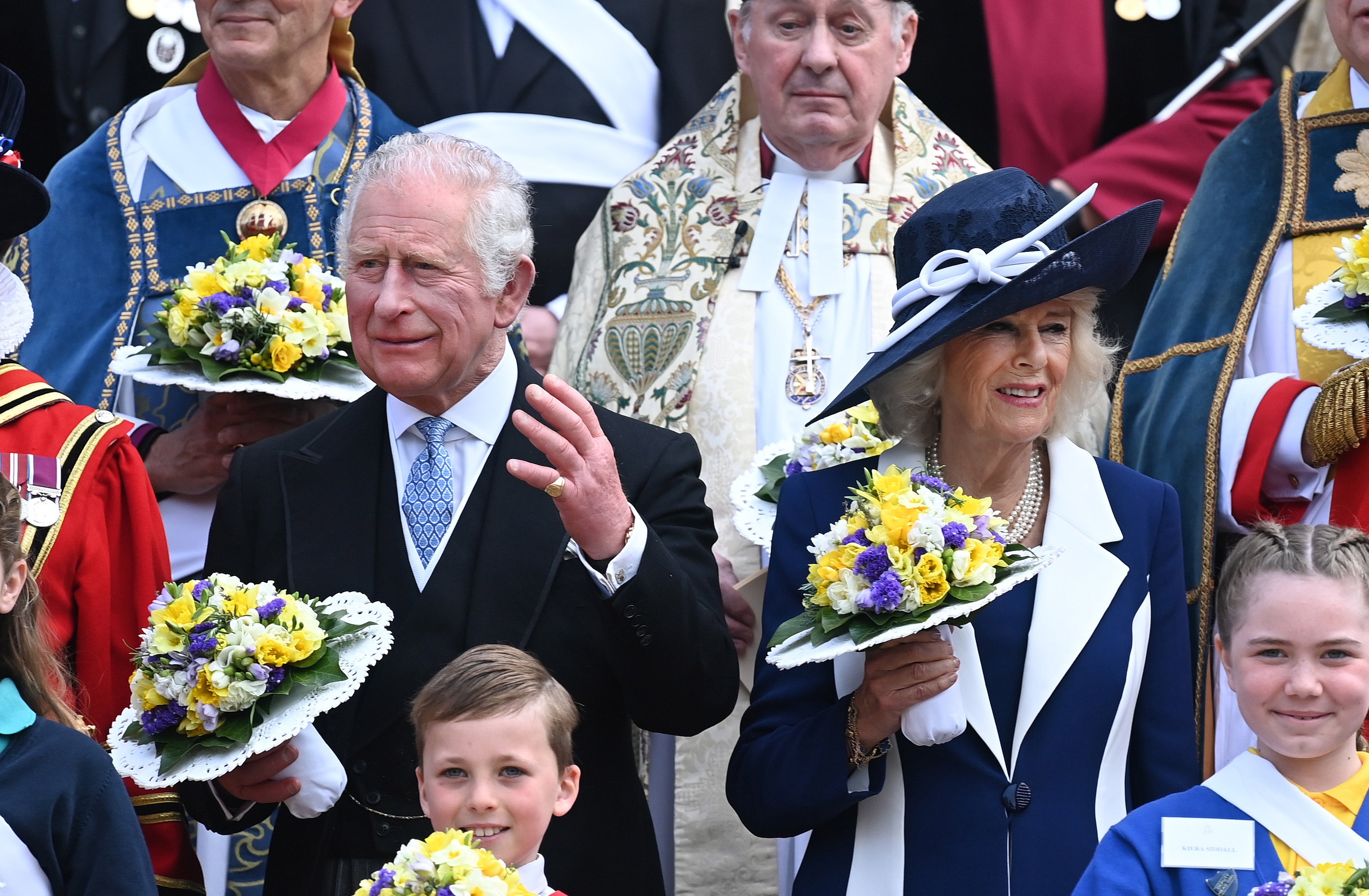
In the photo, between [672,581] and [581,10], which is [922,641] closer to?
[672,581]

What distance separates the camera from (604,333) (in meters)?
5.11

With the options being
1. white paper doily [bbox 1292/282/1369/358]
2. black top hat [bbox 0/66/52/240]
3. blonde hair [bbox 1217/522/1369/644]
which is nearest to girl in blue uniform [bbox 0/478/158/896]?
black top hat [bbox 0/66/52/240]

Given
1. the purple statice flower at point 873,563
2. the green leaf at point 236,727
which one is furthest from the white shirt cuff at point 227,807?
the purple statice flower at point 873,563

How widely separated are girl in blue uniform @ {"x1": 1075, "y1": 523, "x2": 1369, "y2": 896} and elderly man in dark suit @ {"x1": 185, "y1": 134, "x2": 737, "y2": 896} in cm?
84

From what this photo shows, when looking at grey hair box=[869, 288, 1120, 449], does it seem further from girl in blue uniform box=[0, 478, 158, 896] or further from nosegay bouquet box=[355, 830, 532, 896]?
girl in blue uniform box=[0, 478, 158, 896]

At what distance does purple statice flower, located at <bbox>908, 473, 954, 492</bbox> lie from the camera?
10.7 ft

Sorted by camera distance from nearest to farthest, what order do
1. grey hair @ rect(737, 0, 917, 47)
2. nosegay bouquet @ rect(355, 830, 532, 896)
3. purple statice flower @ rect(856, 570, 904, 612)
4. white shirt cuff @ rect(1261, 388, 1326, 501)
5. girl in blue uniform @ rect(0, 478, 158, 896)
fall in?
nosegay bouquet @ rect(355, 830, 532, 896) → girl in blue uniform @ rect(0, 478, 158, 896) → purple statice flower @ rect(856, 570, 904, 612) → white shirt cuff @ rect(1261, 388, 1326, 501) → grey hair @ rect(737, 0, 917, 47)

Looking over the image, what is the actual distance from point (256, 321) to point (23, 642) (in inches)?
47.2

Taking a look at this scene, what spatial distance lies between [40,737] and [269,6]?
99.3 inches

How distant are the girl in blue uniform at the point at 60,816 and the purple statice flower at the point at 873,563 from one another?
1.21 meters

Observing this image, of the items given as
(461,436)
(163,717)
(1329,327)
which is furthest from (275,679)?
(1329,327)

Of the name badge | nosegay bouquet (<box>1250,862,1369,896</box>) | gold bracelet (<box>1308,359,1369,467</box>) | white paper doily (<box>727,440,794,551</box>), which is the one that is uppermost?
gold bracelet (<box>1308,359,1369,467</box>)

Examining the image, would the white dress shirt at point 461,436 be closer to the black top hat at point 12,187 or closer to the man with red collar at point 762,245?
the black top hat at point 12,187

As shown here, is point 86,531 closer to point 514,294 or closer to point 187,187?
point 514,294
